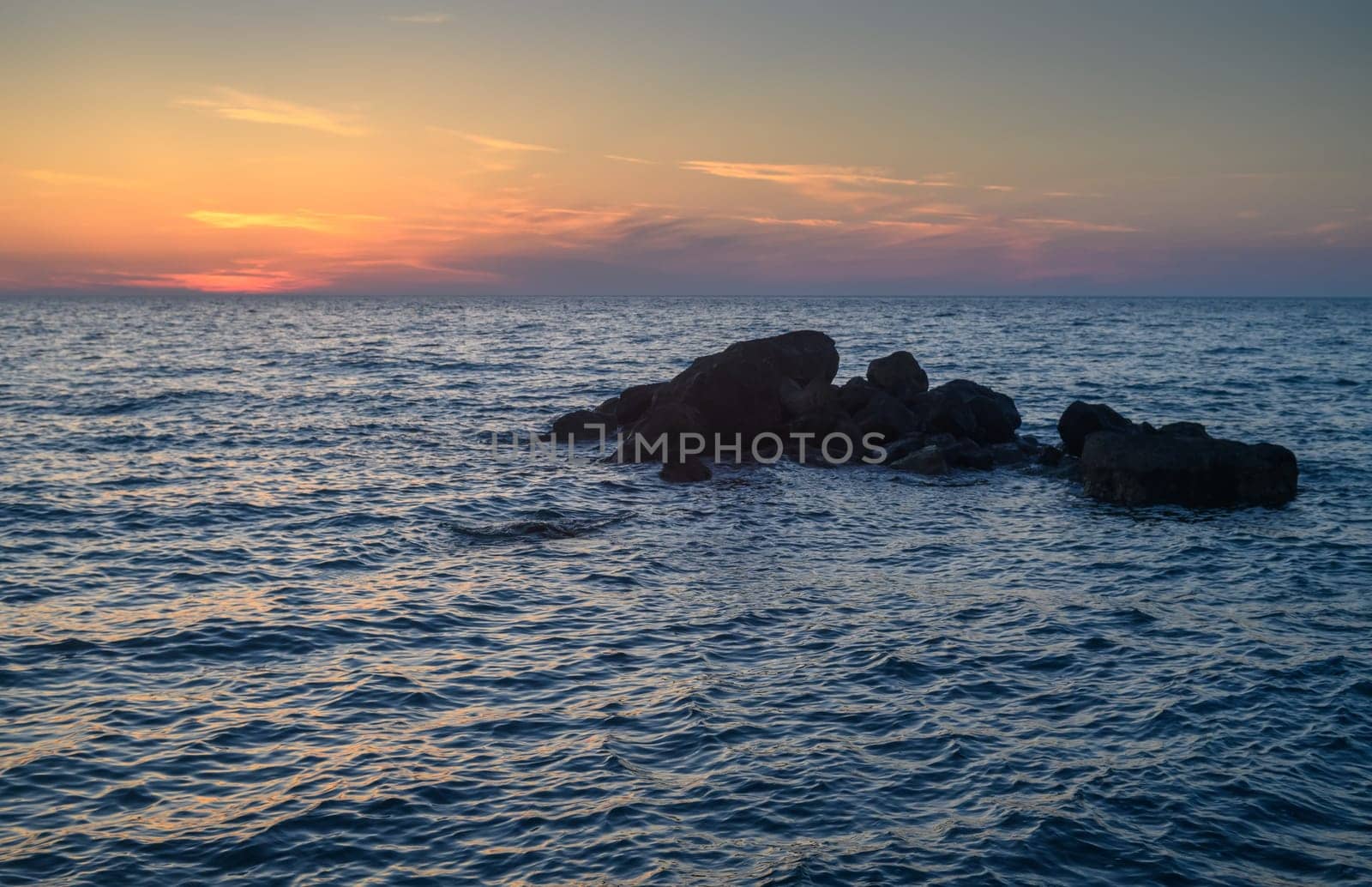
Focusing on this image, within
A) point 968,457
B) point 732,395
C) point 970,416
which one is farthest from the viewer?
point 970,416

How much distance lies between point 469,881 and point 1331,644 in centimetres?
1444

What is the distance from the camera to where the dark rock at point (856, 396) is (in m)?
38.1

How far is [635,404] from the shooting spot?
4003cm

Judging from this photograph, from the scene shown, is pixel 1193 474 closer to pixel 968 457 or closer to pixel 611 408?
pixel 968 457

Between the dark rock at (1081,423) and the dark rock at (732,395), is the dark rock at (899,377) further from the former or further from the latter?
the dark rock at (1081,423)

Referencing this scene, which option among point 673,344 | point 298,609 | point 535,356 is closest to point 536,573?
point 298,609

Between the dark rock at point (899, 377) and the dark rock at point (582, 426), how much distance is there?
1074cm

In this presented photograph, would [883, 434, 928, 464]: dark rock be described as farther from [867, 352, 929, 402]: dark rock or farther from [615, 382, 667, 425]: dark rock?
[615, 382, 667, 425]: dark rock

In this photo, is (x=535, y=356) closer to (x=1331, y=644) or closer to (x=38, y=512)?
(x=38, y=512)

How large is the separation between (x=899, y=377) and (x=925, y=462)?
781cm

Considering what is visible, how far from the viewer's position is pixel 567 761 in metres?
12.4

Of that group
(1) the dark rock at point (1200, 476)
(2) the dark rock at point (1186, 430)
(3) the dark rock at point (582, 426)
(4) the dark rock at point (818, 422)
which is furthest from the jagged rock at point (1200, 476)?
(3) the dark rock at point (582, 426)

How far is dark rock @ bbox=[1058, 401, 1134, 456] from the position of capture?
3319 centimetres

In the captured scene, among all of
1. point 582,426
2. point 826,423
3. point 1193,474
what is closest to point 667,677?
point 1193,474
